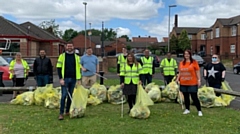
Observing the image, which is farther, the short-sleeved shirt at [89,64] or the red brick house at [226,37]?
the red brick house at [226,37]

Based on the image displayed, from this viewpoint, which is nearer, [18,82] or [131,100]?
[131,100]

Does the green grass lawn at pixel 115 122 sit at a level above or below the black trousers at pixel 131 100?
below

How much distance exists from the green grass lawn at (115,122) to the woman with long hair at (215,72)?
1315 mm

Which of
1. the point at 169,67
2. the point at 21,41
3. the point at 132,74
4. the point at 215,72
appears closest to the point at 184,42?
the point at 21,41

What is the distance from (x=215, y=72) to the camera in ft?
32.7

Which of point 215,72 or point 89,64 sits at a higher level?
point 89,64

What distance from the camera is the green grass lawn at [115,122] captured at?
21.5 ft

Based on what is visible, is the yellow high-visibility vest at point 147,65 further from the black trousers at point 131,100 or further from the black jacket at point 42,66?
the black jacket at point 42,66

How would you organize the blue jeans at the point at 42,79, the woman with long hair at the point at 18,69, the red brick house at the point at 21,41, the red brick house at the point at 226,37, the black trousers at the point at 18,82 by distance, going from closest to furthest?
the blue jeans at the point at 42,79 → the woman with long hair at the point at 18,69 → the black trousers at the point at 18,82 → the red brick house at the point at 21,41 → the red brick house at the point at 226,37

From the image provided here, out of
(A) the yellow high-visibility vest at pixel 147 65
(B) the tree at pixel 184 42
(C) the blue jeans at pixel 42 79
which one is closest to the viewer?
(C) the blue jeans at pixel 42 79

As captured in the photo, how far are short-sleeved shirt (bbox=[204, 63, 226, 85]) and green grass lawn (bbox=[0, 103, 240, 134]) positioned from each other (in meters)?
1.32

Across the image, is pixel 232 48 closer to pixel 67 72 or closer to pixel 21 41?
pixel 21 41

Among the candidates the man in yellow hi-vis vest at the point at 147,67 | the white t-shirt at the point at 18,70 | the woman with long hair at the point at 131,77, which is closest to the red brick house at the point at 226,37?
the man in yellow hi-vis vest at the point at 147,67

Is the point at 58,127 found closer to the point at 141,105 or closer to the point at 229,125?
the point at 141,105
